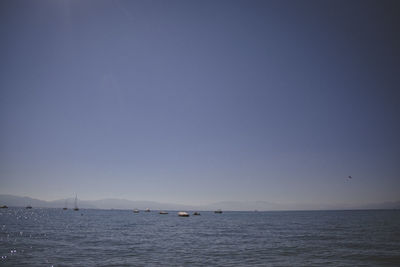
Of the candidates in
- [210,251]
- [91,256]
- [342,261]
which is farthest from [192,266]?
[342,261]

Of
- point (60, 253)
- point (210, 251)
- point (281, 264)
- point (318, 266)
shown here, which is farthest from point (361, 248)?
point (60, 253)

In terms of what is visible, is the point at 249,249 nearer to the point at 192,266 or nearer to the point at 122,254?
the point at 192,266

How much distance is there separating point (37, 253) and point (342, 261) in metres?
30.9

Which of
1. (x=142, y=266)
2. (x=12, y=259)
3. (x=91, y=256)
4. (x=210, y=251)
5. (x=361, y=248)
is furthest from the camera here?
(x=361, y=248)

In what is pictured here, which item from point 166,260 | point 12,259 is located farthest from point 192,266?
point 12,259

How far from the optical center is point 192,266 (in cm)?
1922

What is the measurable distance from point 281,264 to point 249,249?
730 centimetres

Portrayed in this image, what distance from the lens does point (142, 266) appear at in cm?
1909

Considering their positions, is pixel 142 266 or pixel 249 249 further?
pixel 249 249

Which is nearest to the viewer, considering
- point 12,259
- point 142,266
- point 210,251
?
point 142,266

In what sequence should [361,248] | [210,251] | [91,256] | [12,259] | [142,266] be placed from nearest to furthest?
[142,266] → [12,259] → [91,256] → [210,251] → [361,248]

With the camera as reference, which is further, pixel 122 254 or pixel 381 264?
pixel 122 254

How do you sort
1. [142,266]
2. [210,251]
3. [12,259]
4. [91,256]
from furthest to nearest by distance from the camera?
1. [210,251]
2. [91,256]
3. [12,259]
4. [142,266]

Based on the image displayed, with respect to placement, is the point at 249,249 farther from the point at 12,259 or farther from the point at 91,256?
the point at 12,259
